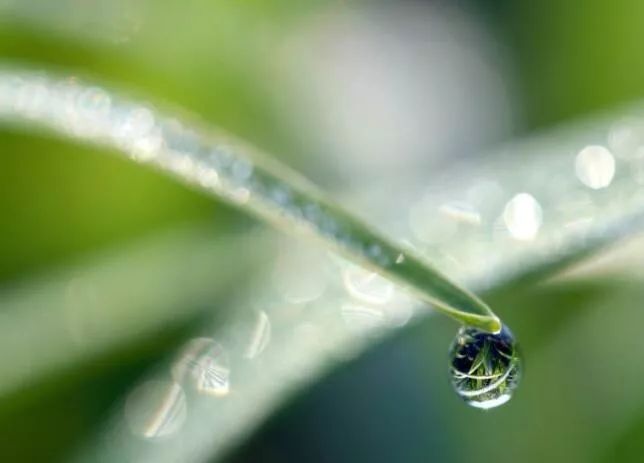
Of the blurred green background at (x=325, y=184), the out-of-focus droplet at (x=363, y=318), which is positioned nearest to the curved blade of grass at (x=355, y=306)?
the out-of-focus droplet at (x=363, y=318)

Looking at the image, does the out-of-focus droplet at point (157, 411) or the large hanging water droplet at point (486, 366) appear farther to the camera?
the out-of-focus droplet at point (157, 411)

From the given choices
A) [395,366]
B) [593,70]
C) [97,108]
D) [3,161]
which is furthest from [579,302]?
[3,161]

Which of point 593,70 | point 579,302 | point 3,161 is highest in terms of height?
point 593,70

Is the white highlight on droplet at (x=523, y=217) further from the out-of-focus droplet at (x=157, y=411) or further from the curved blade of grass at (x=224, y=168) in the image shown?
the out-of-focus droplet at (x=157, y=411)

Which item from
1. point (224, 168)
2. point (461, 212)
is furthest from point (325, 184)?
point (224, 168)

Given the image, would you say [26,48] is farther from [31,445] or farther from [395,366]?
[395,366]

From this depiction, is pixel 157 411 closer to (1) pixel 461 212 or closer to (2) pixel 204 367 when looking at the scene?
(2) pixel 204 367
